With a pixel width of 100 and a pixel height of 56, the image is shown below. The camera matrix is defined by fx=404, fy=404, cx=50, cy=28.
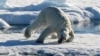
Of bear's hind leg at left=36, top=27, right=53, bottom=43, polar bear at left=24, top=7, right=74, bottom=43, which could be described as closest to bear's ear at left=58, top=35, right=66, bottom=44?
polar bear at left=24, top=7, right=74, bottom=43

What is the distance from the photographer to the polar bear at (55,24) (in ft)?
30.1

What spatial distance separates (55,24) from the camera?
936 cm

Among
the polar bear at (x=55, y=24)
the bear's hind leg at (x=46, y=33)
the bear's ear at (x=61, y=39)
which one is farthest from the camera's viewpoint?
the bear's hind leg at (x=46, y=33)

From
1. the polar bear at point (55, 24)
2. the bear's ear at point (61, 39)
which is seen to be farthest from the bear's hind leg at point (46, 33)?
the bear's ear at point (61, 39)

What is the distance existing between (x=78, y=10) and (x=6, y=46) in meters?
10.9

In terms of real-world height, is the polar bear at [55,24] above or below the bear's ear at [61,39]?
above

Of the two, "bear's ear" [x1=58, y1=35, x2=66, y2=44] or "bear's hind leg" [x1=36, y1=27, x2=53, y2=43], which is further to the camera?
"bear's hind leg" [x1=36, y1=27, x2=53, y2=43]

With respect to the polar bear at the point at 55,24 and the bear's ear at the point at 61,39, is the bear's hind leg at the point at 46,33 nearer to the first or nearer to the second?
the polar bear at the point at 55,24

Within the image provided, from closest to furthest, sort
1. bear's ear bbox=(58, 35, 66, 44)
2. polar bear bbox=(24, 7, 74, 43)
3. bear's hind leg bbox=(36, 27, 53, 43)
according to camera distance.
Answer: bear's ear bbox=(58, 35, 66, 44), polar bear bbox=(24, 7, 74, 43), bear's hind leg bbox=(36, 27, 53, 43)

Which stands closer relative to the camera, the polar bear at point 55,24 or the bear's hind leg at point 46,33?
the polar bear at point 55,24

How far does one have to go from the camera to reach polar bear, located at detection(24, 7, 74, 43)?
9.17 meters

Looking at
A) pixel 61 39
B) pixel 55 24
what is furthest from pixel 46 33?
pixel 61 39

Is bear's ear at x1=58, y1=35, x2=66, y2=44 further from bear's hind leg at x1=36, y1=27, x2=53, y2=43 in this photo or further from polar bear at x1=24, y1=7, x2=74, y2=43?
bear's hind leg at x1=36, y1=27, x2=53, y2=43

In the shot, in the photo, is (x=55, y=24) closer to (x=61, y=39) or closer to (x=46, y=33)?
(x=46, y=33)
